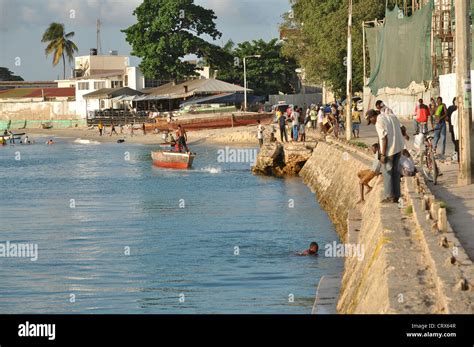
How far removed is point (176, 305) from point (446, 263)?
7.07 m

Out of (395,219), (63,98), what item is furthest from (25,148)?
(395,219)

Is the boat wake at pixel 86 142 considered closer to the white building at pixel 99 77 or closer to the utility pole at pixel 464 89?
the white building at pixel 99 77

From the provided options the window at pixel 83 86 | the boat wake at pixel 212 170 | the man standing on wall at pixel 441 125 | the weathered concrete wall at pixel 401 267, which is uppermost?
the window at pixel 83 86

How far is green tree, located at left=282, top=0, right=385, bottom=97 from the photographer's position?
223 ft

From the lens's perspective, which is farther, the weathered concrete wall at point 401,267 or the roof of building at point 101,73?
the roof of building at point 101,73

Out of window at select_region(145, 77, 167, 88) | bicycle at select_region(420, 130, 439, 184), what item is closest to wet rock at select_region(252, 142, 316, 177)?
bicycle at select_region(420, 130, 439, 184)

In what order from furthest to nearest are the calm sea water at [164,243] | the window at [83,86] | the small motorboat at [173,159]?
the window at [83,86] < the small motorboat at [173,159] < the calm sea water at [164,243]

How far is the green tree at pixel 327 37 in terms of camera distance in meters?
67.9

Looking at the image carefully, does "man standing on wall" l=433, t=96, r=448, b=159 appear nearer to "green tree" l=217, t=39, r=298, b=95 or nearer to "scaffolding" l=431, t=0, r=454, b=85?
"scaffolding" l=431, t=0, r=454, b=85

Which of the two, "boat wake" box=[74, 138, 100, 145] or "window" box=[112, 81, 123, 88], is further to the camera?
"window" box=[112, 81, 123, 88]

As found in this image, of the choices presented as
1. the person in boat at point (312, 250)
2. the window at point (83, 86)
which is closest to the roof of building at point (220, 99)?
the window at point (83, 86)

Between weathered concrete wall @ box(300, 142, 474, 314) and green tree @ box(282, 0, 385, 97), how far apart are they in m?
47.4

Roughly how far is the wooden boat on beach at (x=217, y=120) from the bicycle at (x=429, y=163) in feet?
181

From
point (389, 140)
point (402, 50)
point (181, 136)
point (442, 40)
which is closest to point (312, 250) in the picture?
point (389, 140)
